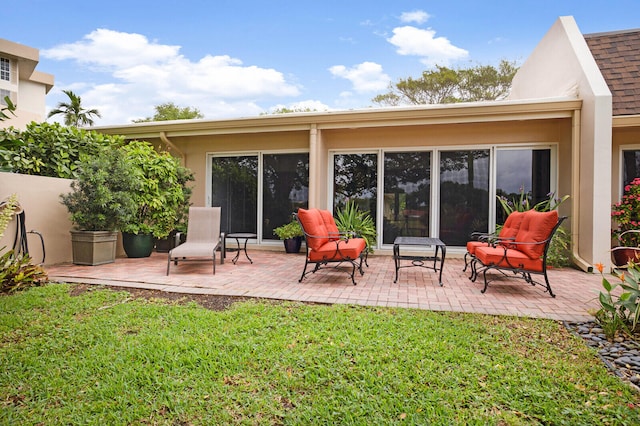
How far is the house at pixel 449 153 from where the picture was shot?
5.53 metres

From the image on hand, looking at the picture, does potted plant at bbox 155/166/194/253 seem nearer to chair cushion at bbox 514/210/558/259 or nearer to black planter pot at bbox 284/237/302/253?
black planter pot at bbox 284/237/302/253

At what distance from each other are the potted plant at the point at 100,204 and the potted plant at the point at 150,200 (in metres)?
0.29

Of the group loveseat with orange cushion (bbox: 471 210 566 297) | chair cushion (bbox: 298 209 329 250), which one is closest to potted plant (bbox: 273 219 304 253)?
chair cushion (bbox: 298 209 329 250)

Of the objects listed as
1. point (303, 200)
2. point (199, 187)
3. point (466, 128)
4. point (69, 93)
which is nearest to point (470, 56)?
point (466, 128)

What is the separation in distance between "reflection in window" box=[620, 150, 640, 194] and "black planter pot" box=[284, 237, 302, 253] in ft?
21.3

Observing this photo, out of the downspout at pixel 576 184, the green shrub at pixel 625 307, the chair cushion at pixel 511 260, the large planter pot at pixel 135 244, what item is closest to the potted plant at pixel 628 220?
the downspout at pixel 576 184

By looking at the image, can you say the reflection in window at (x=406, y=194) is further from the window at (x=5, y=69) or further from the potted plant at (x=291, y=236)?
the window at (x=5, y=69)

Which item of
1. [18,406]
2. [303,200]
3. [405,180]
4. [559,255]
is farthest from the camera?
[303,200]

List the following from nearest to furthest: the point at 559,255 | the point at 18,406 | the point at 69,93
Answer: the point at 18,406 < the point at 559,255 < the point at 69,93

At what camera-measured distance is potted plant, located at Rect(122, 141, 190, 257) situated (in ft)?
20.4

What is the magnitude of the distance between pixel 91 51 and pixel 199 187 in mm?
6238

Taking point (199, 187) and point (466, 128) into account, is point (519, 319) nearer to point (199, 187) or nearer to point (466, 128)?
point (466, 128)

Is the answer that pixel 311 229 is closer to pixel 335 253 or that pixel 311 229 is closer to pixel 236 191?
pixel 335 253

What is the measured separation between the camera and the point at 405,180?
7.16 metres
